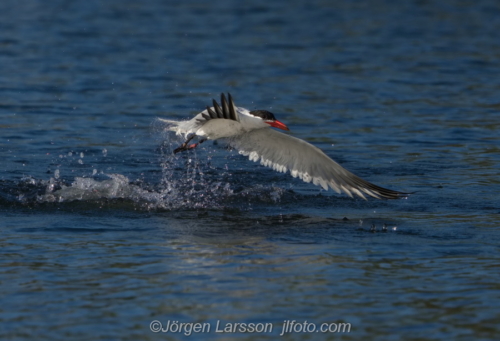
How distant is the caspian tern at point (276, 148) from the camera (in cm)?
789

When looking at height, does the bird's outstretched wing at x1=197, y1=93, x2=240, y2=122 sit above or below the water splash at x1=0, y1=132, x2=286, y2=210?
above

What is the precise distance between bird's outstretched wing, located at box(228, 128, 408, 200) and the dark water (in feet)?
0.87

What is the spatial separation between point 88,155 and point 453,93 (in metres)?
7.17

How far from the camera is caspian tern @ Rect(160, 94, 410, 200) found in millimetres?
7895

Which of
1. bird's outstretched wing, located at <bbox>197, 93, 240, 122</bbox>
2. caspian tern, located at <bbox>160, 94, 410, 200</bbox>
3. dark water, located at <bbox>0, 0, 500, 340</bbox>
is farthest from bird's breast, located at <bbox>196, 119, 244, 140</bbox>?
dark water, located at <bbox>0, 0, 500, 340</bbox>

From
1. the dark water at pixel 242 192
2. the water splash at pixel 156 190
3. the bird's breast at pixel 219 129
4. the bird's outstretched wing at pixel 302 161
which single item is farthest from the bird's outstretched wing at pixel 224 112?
the water splash at pixel 156 190

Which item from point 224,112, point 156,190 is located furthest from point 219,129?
point 156,190

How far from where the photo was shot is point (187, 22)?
2231 cm

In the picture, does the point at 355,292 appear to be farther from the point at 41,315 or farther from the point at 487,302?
the point at 41,315

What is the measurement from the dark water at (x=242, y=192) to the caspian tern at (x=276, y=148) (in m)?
0.29

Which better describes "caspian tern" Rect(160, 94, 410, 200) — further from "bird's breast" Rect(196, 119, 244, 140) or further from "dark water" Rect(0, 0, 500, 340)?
"dark water" Rect(0, 0, 500, 340)

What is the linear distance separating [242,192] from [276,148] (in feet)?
2.91

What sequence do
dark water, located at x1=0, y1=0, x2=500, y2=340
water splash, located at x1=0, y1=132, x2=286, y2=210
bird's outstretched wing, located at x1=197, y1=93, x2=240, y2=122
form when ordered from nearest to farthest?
1. dark water, located at x1=0, y1=0, x2=500, y2=340
2. bird's outstretched wing, located at x1=197, y1=93, x2=240, y2=122
3. water splash, located at x1=0, y1=132, x2=286, y2=210

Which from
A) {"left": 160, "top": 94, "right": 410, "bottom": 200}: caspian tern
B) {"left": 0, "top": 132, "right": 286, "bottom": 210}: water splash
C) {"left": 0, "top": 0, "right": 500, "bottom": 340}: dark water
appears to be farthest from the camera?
{"left": 0, "top": 132, "right": 286, "bottom": 210}: water splash
